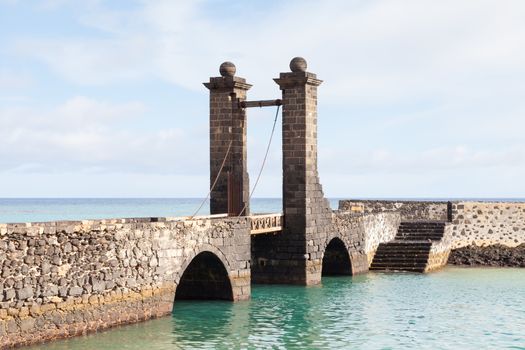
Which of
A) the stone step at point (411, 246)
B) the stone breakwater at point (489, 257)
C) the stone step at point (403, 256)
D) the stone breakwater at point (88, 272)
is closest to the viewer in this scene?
the stone breakwater at point (88, 272)

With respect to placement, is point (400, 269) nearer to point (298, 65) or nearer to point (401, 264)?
point (401, 264)

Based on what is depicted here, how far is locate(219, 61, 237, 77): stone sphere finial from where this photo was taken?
29875 millimetres

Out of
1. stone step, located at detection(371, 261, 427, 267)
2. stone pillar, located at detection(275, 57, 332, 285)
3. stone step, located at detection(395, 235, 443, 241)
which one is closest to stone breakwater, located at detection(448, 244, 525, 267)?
stone step, located at detection(395, 235, 443, 241)

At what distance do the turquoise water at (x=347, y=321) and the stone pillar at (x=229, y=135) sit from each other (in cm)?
336

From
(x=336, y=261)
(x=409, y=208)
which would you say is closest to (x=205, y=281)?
(x=336, y=261)

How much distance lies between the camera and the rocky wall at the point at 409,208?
43.6 meters

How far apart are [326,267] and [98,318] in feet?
50.0

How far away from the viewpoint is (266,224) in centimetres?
2839

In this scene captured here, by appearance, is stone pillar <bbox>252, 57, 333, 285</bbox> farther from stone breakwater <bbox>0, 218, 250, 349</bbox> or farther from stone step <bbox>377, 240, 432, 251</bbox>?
stone step <bbox>377, 240, 432, 251</bbox>

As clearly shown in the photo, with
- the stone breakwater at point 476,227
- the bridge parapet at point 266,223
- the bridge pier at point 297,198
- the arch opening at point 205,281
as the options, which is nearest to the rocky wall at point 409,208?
the stone breakwater at point 476,227

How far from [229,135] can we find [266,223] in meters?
3.41

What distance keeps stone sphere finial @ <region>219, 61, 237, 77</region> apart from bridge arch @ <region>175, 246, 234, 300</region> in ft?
23.8

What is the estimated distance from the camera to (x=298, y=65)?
96.7 feet

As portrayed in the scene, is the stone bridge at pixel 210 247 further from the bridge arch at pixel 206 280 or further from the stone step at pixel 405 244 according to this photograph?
the stone step at pixel 405 244
